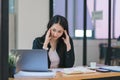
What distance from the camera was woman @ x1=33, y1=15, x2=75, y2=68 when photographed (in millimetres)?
2754

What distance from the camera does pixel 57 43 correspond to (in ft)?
9.45

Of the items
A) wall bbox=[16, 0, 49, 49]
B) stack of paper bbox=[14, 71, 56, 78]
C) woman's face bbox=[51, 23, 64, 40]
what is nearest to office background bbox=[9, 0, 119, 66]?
wall bbox=[16, 0, 49, 49]

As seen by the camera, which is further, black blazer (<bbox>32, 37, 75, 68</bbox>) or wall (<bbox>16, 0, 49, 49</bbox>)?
wall (<bbox>16, 0, 49, 49</bbox>)

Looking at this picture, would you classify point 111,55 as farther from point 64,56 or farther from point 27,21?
point 64,56

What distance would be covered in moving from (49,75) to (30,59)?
0.26 m

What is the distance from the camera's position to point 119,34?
6.42 metres

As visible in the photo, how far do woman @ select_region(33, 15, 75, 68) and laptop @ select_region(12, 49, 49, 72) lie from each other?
70cm

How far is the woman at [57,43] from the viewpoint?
108 inches

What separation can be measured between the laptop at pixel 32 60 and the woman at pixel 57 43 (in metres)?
0.70

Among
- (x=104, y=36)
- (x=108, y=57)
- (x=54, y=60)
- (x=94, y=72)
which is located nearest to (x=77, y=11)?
(x=104, y=36)

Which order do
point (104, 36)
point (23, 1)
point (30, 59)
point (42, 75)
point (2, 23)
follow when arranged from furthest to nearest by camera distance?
point (104, 36) → point (23, 1) → point (30, 59) → point (42, 75) → point (2, 23)

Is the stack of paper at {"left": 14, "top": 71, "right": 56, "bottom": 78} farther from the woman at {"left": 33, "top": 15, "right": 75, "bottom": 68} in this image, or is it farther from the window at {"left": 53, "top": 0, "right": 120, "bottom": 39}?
the window at {"left": 53, "top": 0, "right": 120, "bottom": 39}

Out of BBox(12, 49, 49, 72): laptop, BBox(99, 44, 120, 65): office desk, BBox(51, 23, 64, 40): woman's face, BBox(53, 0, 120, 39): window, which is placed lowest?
BBox(99, 44, 120, 65): office desk

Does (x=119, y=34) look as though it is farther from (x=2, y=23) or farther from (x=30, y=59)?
(x=2, y=23)
